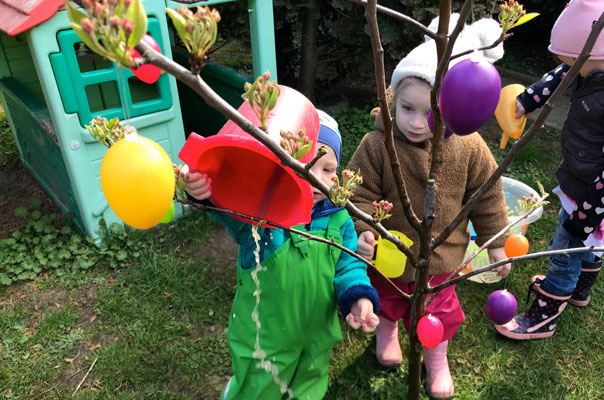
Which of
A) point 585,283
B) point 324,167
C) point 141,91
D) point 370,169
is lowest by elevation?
point 585,283

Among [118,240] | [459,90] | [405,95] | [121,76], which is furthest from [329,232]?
[118,240]

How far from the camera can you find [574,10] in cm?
151

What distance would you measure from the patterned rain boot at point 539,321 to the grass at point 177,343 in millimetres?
44

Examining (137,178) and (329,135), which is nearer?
(137,178)

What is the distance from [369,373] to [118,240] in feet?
5.28

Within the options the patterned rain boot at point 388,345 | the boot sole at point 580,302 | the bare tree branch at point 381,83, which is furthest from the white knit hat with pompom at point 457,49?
the boot sole at point 580,302

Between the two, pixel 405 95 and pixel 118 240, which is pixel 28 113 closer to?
pixel 118 240

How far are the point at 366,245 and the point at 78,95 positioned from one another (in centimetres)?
165

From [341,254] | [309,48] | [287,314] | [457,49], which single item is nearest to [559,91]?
[457,49]

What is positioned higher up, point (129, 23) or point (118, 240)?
point (129, 23)

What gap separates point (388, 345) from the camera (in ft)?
6.84

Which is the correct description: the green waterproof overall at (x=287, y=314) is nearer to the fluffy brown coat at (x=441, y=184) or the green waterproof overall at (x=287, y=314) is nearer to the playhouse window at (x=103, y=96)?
the fluffy brown coat at (x=441, y=184)

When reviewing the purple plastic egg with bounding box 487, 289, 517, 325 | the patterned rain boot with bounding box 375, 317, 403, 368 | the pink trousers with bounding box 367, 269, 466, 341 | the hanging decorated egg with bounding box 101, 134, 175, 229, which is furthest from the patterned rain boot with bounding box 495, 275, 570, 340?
the hanging decorated egg with bounding box 101, 134, 175, 229

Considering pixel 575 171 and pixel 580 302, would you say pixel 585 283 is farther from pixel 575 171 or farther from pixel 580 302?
pixel 575 171
